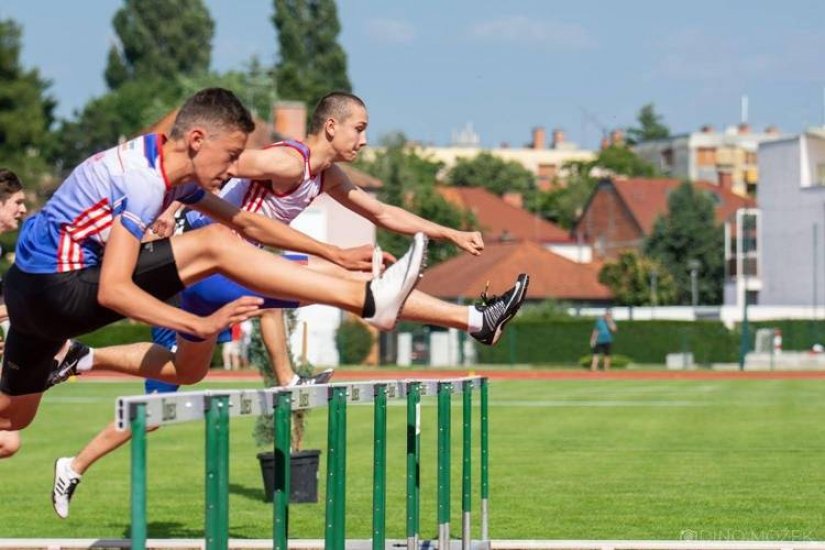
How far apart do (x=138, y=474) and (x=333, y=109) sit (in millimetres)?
4690

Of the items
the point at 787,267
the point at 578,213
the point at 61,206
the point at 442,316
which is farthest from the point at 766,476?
the point at 578,213

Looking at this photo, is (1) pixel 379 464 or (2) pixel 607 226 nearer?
(1) pixel 379 464

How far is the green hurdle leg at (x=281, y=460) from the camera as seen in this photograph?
6.85m

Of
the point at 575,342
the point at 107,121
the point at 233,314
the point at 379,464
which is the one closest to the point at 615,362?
the point at 575,342

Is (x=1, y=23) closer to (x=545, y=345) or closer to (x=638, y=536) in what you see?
(x=545, y=345)

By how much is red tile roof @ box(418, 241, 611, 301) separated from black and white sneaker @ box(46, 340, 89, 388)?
217 ft

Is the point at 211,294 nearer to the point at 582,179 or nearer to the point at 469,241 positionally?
the point at 469,241

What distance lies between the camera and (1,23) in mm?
83625

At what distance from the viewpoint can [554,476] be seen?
1689 centimetres

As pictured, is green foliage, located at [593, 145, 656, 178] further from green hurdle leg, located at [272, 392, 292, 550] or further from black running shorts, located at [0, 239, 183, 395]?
green hurdle leg, located at [272, 392, 292, 550]

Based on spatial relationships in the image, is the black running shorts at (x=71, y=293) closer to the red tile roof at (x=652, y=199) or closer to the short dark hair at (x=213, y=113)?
the short dark hair at (x=213, y=113)

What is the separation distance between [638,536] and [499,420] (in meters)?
14.5

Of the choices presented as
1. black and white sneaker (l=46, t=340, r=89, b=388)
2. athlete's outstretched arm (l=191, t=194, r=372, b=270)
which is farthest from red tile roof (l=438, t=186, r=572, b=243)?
athlete's outstretched arm (l=191, t=194, r=372, b=270)

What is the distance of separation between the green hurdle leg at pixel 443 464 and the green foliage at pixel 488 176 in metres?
134
